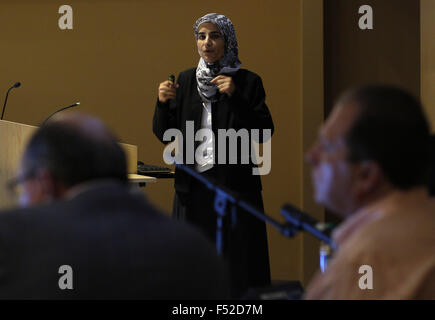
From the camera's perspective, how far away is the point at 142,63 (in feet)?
19.0

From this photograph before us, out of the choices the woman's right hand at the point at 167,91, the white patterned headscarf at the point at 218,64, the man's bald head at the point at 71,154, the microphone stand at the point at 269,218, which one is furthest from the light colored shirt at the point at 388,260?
the white patterned headscarf at the point at 218,64

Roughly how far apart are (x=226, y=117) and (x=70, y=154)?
1892 millimetres

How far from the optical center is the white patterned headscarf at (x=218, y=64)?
305 centimetres

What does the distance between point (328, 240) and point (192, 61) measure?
453cm

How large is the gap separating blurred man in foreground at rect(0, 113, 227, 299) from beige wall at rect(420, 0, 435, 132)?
370 centimetres

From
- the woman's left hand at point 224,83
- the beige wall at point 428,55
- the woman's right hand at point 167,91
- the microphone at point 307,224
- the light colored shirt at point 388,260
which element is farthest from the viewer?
the beige wall at point 428,55

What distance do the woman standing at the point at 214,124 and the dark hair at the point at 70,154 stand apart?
5.63 feet

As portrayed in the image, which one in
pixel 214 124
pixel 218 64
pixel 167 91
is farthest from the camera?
pixel 218 64

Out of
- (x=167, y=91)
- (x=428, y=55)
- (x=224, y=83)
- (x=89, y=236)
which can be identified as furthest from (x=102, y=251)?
(x=428, y=55)

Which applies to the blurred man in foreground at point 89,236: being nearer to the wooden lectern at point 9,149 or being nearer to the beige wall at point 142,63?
the wooden lectern at point 9,149

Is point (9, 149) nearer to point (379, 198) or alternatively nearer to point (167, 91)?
point (167, 91)

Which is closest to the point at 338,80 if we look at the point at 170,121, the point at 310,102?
the point at 310,102

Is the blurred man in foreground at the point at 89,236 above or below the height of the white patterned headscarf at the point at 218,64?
below

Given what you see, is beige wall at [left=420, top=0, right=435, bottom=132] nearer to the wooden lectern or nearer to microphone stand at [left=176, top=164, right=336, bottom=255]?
the wooden lectern
